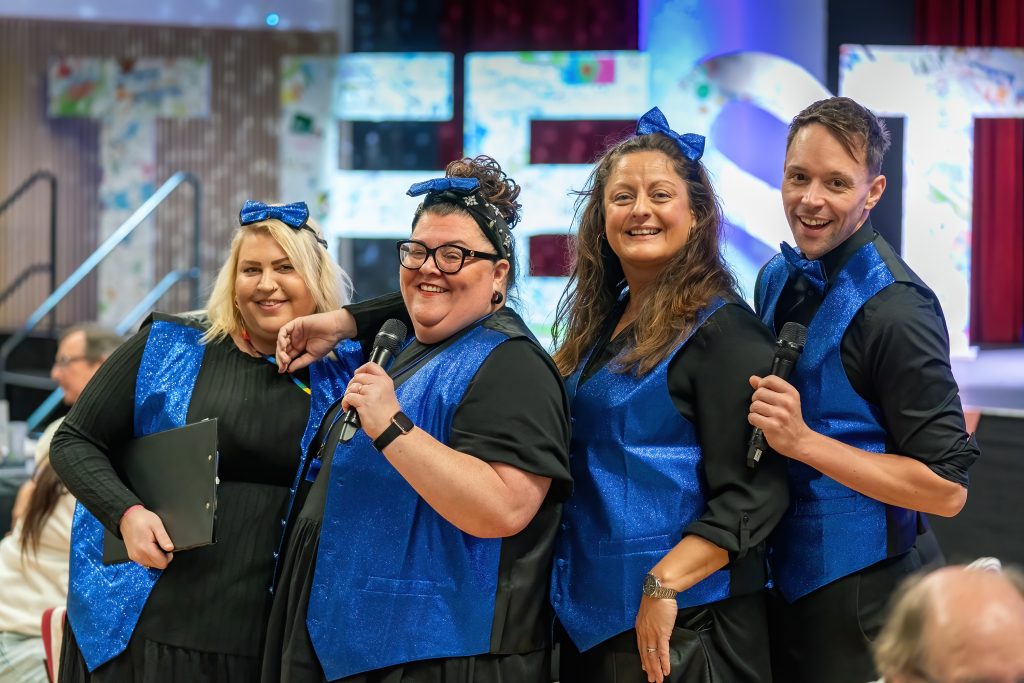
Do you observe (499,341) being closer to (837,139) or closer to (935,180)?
(837,139)

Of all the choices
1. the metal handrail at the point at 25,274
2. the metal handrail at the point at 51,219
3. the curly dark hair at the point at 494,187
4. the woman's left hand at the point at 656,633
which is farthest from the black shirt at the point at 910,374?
the metal handrail at the point at 25,274

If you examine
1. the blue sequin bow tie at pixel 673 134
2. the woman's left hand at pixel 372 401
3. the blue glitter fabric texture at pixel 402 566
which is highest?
the blue sequin bow tie at pixel 673 134

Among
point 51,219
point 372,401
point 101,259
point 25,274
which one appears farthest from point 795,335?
point 25,274

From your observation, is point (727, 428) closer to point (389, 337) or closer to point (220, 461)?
point (389, 337)

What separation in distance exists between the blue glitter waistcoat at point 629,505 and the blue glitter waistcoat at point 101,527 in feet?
1.86

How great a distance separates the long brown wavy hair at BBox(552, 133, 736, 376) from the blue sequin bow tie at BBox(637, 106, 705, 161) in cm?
1

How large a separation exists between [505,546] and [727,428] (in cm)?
40

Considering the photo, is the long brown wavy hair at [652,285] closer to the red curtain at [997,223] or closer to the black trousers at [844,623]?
the black trousers at [844,623]

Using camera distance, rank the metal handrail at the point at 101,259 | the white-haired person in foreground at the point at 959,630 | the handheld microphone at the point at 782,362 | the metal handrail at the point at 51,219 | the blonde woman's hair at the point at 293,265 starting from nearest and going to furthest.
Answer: the white-haired person in foreground at the point at 959,630 → the handheld microphone at the point at 782,362 → the blonde woman's hair at the point at 293,265 → the metal handrail at the point at 101,259 → the metal handrail at the point at 51,219

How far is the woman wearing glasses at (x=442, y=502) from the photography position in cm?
166

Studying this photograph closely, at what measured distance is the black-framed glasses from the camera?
1.84 meters

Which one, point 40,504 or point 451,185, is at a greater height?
point 451,185

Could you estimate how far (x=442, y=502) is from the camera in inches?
64.6

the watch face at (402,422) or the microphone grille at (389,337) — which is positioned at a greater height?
the microphone grille at (389,337)
